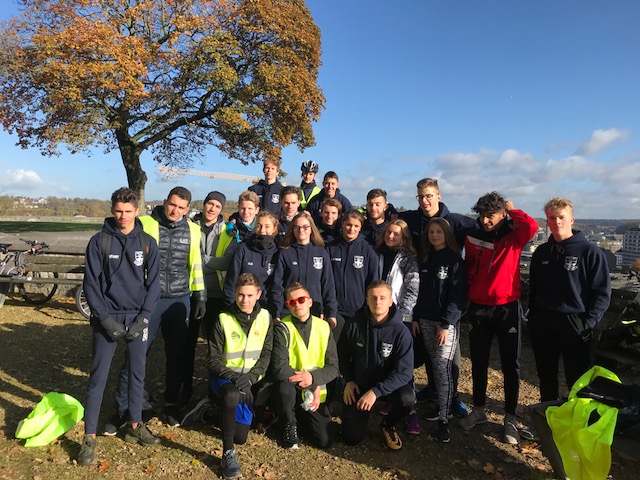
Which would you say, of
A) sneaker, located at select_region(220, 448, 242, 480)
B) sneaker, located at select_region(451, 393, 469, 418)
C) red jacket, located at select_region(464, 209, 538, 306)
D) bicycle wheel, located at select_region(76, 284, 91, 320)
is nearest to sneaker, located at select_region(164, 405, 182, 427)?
sneaker, located at select_region(220, 448, 242, 480)

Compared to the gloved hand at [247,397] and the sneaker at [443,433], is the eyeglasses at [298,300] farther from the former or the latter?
the sneaker at [443,433]

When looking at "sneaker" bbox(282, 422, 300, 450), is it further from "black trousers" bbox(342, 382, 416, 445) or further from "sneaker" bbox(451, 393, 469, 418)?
"sneaker" bbox(451, 393, 469, 418)

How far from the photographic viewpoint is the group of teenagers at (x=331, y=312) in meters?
3.57

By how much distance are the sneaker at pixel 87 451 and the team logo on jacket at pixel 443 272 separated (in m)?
3.23

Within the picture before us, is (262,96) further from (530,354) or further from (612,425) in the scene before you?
(612,425)

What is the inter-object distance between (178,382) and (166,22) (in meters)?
15.2

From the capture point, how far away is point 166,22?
15469 millimetres

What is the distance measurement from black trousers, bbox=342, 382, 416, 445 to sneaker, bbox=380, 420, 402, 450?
109mm

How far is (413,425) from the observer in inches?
156

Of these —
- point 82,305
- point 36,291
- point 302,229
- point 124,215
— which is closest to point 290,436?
point 302,229

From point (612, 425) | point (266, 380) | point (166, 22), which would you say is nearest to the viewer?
point (612, 425)

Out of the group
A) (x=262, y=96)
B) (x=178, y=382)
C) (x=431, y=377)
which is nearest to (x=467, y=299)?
(x=431, y=377)

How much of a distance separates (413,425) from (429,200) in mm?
2169

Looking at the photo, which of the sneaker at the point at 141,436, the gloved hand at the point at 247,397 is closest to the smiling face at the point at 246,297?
the gloved hand at the point at 247,397
